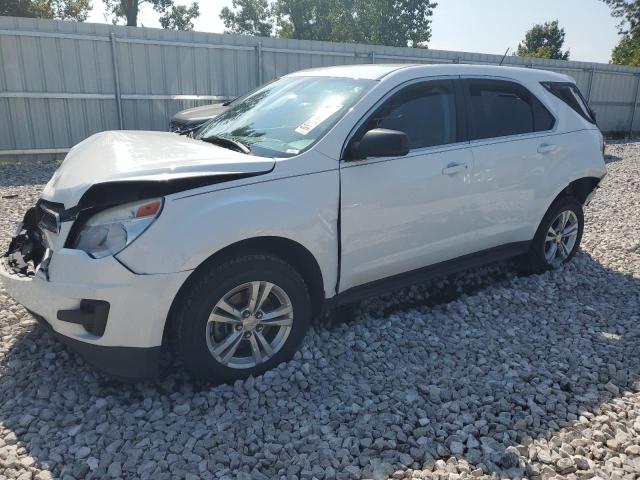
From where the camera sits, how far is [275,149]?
3.34 m

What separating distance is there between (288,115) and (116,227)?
1.53 meters

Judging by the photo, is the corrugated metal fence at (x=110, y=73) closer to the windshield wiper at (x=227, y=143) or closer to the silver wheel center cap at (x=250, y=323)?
the windshield wiper at (x=227, y=143)

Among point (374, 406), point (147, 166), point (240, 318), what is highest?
point (147, 166)

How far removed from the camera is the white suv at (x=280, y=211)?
2.71m

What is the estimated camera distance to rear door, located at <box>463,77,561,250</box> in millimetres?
4070

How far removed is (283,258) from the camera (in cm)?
322

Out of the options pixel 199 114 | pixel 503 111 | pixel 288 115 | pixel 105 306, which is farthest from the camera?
pixel 199 114

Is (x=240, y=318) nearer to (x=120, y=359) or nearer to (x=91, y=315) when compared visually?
(x=120, y=359)

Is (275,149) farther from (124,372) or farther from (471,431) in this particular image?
(471,431)

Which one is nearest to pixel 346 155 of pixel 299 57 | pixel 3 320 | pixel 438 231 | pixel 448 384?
pixel 438 231

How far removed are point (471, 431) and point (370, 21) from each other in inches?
1990

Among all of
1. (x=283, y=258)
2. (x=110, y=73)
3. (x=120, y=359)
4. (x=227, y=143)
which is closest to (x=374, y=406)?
(x=283, y=258)

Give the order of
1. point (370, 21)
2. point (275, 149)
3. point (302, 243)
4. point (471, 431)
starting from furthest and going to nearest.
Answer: point (370, 21)
point (275, 149)
point (302, 243)
point (471, 431)

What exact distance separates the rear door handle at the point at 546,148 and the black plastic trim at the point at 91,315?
11.7 feet
